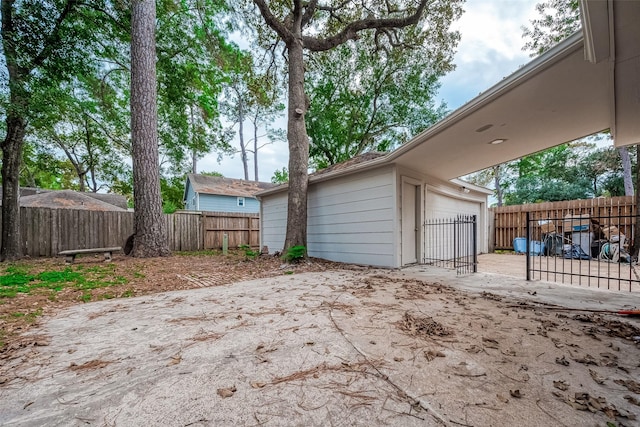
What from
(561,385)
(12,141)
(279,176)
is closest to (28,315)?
(561,385)

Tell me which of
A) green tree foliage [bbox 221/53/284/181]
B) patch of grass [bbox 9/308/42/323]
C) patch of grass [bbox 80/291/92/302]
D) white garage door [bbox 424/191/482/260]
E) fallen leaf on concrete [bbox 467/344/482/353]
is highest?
green tree foliage [bbox 221/53/284/181]

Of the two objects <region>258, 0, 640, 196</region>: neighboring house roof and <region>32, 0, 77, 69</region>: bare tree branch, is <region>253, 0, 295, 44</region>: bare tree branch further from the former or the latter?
<region>32, 0, 77, 69</region>: bare tree branch

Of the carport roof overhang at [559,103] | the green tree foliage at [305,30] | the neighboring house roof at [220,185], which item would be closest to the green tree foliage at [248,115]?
the neighboring house roof at [220,185]

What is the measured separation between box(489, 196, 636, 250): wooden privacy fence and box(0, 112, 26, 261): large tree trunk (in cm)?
1581

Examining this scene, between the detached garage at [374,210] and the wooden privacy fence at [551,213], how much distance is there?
3.73 meters

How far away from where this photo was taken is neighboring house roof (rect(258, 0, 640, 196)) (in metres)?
1.70

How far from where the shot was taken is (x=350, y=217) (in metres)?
6.41

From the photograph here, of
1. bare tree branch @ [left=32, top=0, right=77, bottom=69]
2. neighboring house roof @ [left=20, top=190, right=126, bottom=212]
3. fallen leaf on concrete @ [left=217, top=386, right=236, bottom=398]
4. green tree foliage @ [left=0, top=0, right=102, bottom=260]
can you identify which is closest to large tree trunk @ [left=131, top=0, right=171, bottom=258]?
green tree foliage @ [left=0, top=0, right=102, bottom=260]

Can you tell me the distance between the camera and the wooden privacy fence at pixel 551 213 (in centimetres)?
767

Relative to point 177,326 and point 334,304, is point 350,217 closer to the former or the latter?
point 334,304

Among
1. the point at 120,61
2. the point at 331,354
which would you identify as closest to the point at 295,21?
the point at 120,61

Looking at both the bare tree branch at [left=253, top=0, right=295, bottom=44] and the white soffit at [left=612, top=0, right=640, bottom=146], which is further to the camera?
the bare tree branch at [left=253, top=0, right=295, bottom=44]

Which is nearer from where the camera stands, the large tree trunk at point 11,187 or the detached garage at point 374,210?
the detached garage at point 374,210

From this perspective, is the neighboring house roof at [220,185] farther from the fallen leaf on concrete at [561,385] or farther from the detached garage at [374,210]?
the fallen leaf on concrete at [561,385]
